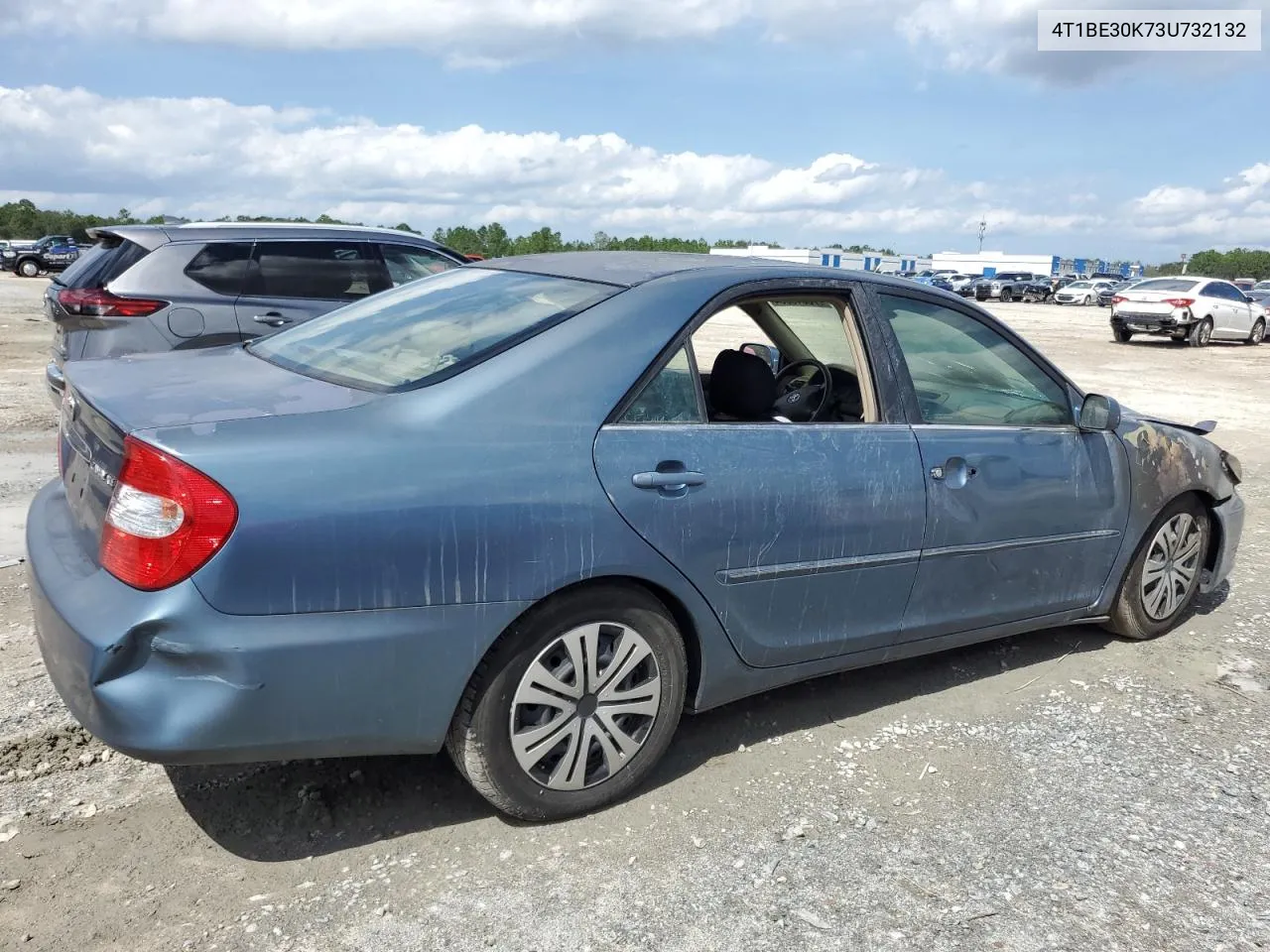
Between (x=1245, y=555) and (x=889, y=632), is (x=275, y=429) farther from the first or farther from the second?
(x=1245, y=555)

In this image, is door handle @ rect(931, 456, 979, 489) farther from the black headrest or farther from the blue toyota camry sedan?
the black headrest

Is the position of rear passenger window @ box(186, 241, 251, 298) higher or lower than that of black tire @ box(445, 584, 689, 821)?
higher

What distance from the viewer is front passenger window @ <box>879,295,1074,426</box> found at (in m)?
3.76

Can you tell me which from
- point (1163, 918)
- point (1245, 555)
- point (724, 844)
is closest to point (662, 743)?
point (724, 844)

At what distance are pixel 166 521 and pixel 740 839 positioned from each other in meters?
1.78

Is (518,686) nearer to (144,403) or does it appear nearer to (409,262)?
(144,403)

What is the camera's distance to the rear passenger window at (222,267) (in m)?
7.09

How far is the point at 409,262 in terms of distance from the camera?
8.00 meters

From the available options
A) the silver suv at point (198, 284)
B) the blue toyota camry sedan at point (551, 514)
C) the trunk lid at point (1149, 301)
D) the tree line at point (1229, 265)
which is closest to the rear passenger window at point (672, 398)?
the blue toyota camry sedan at point (551, 514)

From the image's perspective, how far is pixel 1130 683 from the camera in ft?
14.1

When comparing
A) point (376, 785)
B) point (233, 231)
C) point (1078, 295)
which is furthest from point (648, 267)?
point (1078, 295)

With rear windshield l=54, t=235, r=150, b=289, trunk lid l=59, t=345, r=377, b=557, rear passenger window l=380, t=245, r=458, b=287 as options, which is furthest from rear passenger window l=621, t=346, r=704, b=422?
rear windshield l=54, t=235, r=150, b=289

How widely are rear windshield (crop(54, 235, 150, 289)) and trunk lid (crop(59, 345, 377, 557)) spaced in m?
4.12

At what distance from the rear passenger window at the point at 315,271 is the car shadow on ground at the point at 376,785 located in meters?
4.75
